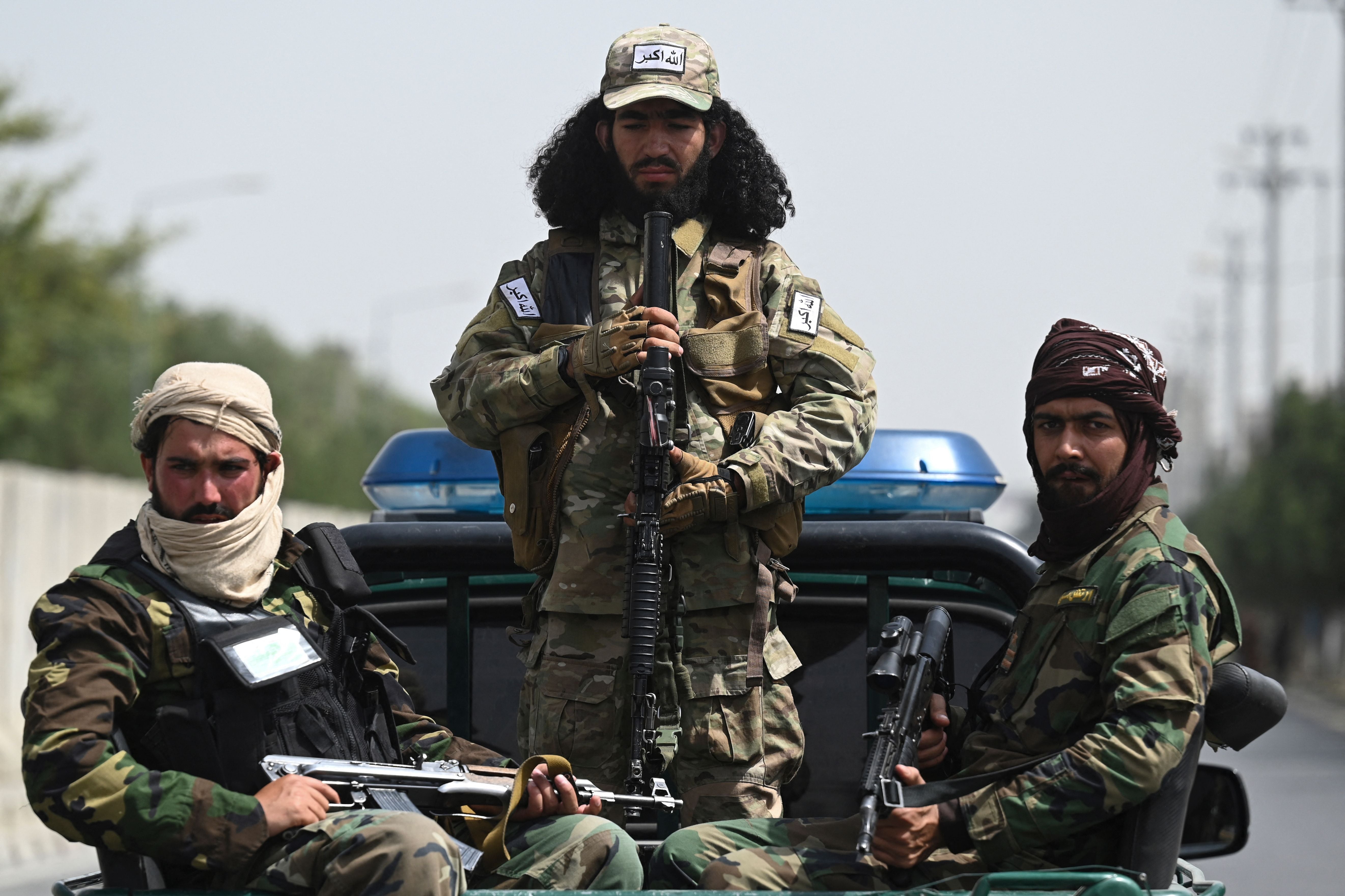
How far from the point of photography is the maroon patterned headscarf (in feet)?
11.7

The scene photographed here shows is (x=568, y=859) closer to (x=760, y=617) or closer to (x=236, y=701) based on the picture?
(x=236, y=701)

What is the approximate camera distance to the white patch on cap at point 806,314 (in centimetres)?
433

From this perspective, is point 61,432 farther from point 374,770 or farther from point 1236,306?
point 1236,306

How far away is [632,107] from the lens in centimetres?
444

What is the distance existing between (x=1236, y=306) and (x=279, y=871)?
7527cm

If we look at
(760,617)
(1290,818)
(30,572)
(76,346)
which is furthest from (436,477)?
(76,346)

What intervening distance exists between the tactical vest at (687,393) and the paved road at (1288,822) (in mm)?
1328

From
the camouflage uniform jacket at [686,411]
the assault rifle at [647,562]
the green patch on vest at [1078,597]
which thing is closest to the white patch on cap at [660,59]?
the camouflage uniform jacket at [686,411]

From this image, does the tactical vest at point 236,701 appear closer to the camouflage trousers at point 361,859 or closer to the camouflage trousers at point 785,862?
the camouflage trousers at point 361,859

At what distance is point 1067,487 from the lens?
3615 millimetres

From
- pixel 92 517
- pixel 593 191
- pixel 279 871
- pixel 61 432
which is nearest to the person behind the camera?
pixel 279 871

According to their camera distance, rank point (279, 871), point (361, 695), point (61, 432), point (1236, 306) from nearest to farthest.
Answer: point (279, 871)
point (361, 695)
point (61, 432)
point (1236, 306)

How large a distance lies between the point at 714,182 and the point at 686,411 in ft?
2.11

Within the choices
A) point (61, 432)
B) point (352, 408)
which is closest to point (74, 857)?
point (61, 432)
